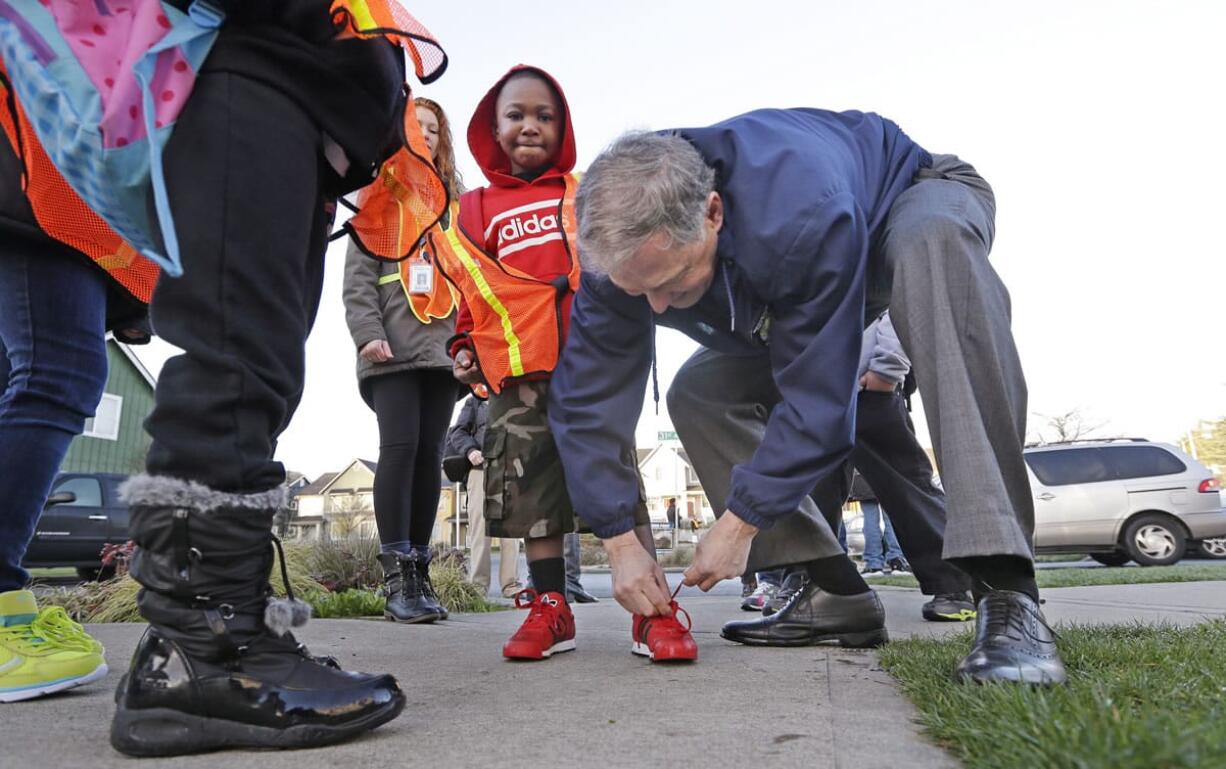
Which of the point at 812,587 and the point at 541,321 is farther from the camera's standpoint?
the point at 541,321

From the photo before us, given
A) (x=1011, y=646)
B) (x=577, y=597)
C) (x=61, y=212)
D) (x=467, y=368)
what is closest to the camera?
(x=1011, y=646)

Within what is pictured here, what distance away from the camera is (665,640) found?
6.68ft

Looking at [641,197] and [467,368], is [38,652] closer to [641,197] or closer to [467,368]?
[467,368]

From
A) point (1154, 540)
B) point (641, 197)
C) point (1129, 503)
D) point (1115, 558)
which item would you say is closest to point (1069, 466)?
point (1129, 503)

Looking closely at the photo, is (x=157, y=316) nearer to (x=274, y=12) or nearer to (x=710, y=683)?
(x=274, y=12)

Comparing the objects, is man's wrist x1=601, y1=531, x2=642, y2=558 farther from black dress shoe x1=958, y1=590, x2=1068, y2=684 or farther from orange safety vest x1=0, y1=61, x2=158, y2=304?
orange safety vest x1=0, y1=61, x2=158, y2=304

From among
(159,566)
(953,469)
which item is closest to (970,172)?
(953,469)

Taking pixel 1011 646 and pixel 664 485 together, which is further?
pixel 664 485

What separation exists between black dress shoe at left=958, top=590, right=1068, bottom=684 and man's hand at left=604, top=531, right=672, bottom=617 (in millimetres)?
778

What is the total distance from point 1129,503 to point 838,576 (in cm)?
1056

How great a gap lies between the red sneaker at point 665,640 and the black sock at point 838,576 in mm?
463

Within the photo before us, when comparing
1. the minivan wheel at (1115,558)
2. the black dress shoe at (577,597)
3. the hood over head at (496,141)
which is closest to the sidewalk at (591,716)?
the hood over head at (496,141)

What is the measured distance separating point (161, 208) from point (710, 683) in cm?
132

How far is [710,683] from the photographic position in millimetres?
1707
